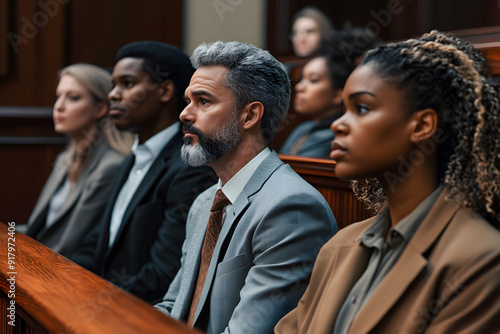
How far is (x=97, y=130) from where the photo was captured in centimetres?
280

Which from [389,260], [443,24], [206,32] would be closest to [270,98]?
[389,260]

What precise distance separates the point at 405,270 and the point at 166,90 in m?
1.45

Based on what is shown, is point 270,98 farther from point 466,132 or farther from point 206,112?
point 466,132

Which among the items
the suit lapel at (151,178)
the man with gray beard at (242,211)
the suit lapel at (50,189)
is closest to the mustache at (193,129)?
the man with gray beard at (242,211)

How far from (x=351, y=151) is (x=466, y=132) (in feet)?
0.61

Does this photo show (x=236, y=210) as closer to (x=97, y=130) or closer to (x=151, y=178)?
(x=151, y=178)

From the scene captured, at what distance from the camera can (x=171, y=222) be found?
1979mm

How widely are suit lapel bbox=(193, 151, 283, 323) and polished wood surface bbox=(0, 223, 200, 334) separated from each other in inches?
10.3

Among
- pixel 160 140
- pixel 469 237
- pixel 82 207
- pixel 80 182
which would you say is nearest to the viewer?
pixel 469 237

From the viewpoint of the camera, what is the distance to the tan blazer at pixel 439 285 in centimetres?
90

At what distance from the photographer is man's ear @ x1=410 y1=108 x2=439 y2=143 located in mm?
1021

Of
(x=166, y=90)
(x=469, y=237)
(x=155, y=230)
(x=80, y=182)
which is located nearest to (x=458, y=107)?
(x=469, y=237)

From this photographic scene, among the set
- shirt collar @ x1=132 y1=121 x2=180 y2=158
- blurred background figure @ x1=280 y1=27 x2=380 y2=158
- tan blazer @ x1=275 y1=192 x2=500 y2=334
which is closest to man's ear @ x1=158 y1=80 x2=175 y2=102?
shirt collar @ x1=132 y1=121 x2=180 y2=158

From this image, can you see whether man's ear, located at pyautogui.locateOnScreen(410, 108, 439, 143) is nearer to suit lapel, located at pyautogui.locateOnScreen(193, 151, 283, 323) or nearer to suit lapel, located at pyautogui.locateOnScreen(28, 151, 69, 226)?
suit lapel, located at pyautogui.locateOnScreen(193, 151, 283, 323)
